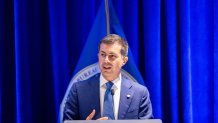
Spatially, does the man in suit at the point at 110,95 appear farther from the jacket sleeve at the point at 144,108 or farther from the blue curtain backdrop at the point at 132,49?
the blue curtain backdrop at the point at 132,49

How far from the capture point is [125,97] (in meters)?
1.94

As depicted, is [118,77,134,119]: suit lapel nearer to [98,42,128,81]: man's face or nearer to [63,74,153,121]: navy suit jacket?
[63,74,153,121]: navy suit jacket

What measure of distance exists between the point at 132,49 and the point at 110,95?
0.90 meters

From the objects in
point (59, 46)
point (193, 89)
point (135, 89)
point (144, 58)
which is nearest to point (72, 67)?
point (59, 46)

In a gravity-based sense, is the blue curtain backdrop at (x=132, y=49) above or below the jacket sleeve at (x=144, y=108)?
above

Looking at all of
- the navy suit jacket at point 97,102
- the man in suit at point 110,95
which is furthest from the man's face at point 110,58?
the navy suit jacket at point 97,102

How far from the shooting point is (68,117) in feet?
6.12

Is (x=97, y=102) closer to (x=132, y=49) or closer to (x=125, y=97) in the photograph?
(x=125, y=97)

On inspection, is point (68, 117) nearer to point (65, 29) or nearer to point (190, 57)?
point (65, 29)

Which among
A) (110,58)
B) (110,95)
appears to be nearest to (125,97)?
(110,95)

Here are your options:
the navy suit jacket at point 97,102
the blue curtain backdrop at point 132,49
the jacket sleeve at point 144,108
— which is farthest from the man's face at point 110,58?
the blue curtain backdrop at point 132,49

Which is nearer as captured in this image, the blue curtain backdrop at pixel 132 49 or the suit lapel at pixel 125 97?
the suit lapel at pixel 125 97

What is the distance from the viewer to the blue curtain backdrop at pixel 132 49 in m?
2.64

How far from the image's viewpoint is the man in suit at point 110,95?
1876 mm
